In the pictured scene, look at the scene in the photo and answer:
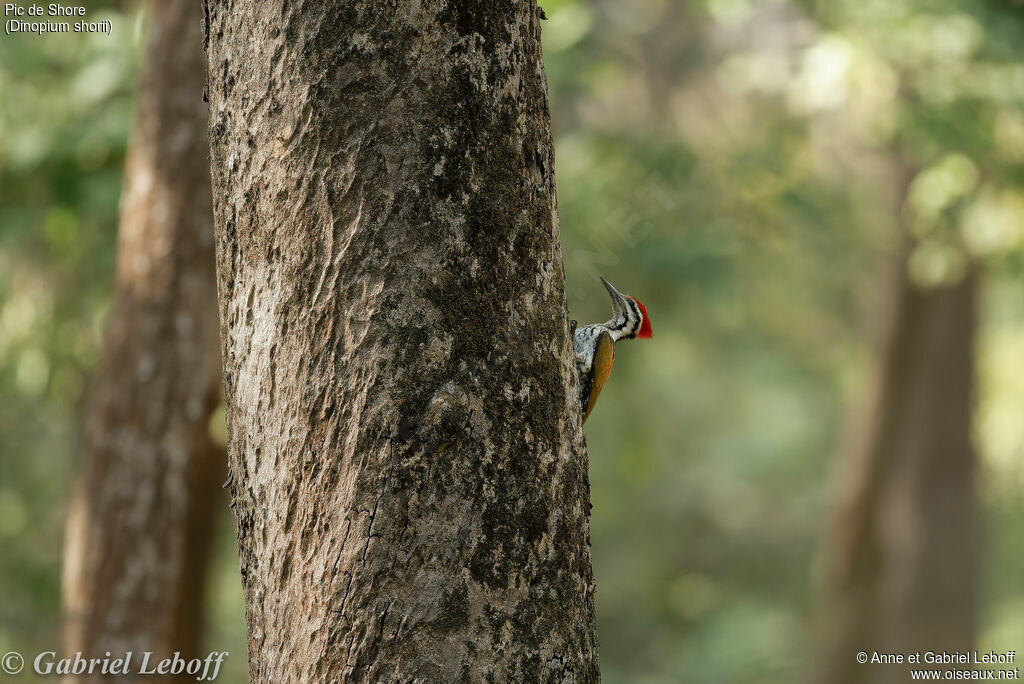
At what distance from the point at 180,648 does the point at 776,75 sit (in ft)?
22.6

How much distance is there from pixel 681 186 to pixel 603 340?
416 centimetres

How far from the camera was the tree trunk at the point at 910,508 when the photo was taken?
416 inches

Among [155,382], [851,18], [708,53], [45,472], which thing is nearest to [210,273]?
[155,382]

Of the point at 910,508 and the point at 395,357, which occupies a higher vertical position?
the point at 395,357

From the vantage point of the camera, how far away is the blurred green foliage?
21.0 feet

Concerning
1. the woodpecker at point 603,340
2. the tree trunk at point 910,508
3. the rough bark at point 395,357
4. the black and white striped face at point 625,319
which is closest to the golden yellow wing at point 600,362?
the woodpecker at point 603,340

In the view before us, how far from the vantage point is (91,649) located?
4.65 meters

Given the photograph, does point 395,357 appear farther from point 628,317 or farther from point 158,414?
point 158,414

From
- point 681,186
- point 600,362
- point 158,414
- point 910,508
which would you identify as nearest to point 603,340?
point 600,362

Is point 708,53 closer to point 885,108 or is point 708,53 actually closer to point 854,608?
point 885,108

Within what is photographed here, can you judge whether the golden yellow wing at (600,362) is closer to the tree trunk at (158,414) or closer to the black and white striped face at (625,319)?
the black and white striped face at (625,319)

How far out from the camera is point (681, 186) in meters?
7.59

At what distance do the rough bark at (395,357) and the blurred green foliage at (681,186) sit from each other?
135 inches

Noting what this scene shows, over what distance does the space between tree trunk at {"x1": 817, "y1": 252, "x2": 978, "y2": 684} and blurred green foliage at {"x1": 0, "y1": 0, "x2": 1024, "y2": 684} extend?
1.09m
